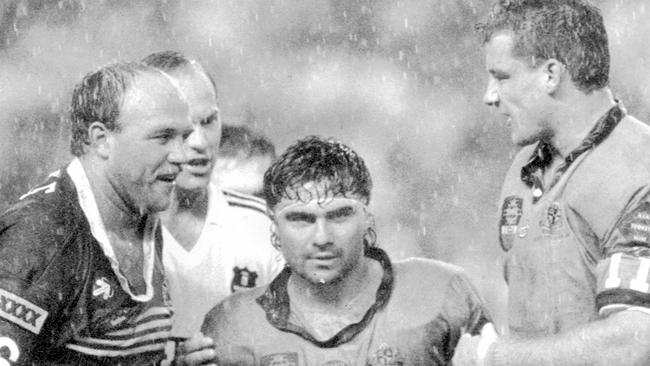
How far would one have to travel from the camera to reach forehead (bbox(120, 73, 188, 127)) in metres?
3.07

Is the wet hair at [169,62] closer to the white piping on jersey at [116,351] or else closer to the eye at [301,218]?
the eye at [301,218]

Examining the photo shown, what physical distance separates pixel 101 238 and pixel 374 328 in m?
0.64

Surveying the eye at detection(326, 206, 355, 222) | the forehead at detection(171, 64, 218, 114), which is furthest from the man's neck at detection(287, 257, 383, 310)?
the forehead at detection(171, 64, 218, 114)

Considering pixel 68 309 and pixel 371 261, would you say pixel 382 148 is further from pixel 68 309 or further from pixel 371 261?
pixel 68 309

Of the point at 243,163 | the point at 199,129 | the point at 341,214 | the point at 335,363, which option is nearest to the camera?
the point at 335,363

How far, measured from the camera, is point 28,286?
2.75m

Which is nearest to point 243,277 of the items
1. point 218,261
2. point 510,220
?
point 218,261

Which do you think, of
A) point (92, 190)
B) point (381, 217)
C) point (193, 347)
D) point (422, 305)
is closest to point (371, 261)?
point (422, 305)

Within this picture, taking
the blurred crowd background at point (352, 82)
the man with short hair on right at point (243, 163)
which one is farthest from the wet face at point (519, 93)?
the blurred crowd background at point (352, 82)

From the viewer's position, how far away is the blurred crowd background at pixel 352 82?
6121 mm

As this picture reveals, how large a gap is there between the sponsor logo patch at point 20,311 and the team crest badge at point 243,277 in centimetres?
101

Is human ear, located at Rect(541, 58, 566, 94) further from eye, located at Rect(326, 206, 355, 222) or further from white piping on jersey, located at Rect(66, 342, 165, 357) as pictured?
white piping on jersey, located at Rect(66, 342, 165, 357)

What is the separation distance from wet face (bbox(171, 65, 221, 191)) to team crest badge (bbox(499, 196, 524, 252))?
0.89 meters

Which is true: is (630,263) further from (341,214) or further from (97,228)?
(97,228)
